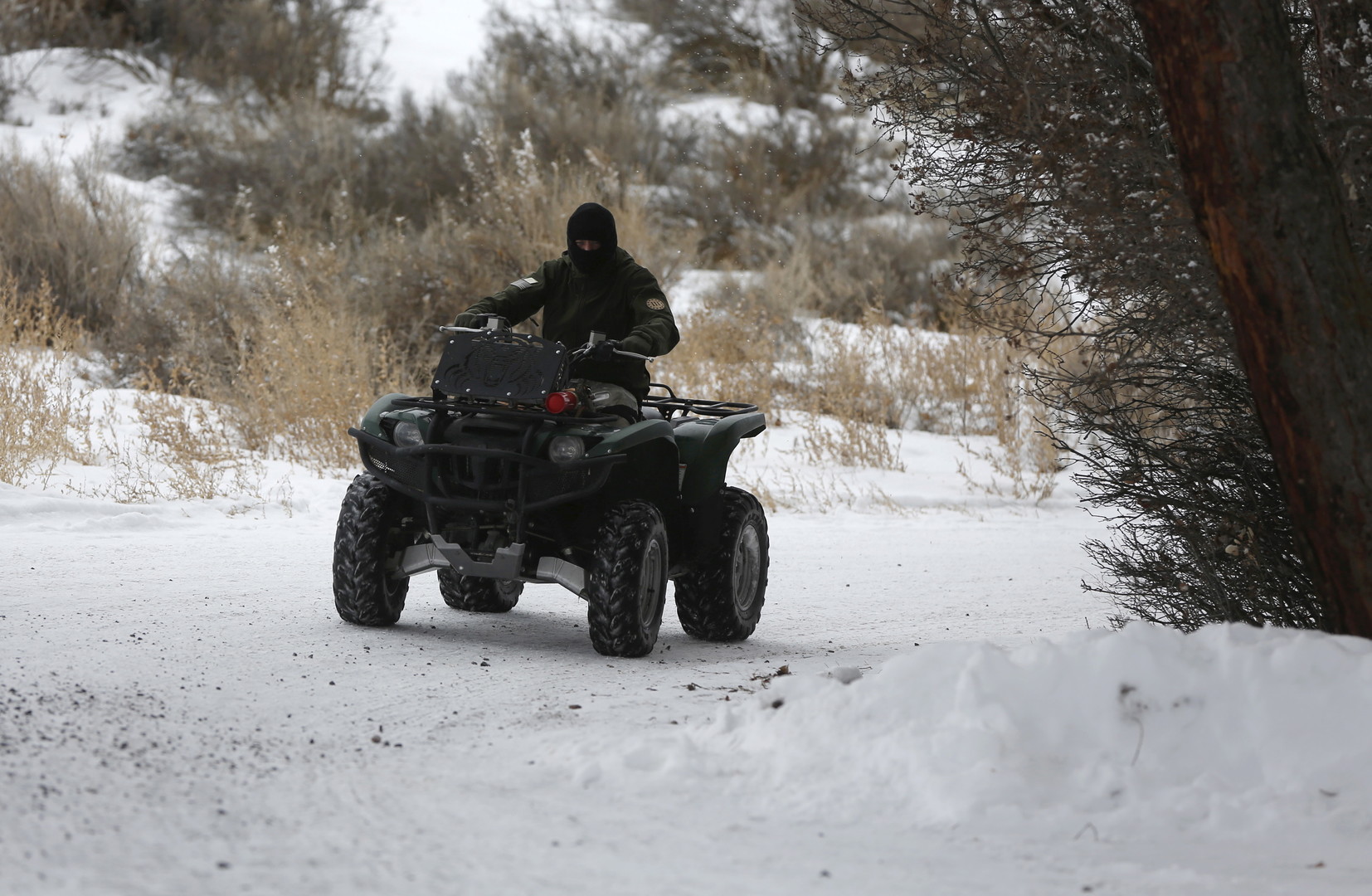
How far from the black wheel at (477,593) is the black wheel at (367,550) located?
2.84ft

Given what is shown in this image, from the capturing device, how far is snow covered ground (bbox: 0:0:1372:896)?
3.39 meters

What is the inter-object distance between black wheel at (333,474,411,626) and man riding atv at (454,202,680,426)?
3.04 feet

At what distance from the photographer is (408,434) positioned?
635cm

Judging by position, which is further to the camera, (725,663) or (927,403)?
(927,403)

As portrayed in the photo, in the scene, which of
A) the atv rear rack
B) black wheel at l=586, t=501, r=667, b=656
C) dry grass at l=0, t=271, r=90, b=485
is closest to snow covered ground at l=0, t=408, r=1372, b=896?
black wheel at l=586, t=501, r=667, b=656

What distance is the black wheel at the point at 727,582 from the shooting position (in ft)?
23.0

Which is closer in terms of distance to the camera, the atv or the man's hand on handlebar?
the atv

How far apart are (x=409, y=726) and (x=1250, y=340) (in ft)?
10.0

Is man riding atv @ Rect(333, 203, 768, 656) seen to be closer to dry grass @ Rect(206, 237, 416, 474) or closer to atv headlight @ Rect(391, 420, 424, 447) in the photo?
atv headlight @ Rect(391, 420, 424, 447)

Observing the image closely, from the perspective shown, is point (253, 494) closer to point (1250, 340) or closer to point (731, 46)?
point (1250, 340)

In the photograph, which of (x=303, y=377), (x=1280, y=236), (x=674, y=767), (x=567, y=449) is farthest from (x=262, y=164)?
(x=1280, y=236)

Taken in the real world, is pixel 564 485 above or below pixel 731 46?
below

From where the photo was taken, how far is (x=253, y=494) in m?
11.4

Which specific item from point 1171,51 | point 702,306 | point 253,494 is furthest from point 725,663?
point 702,306
